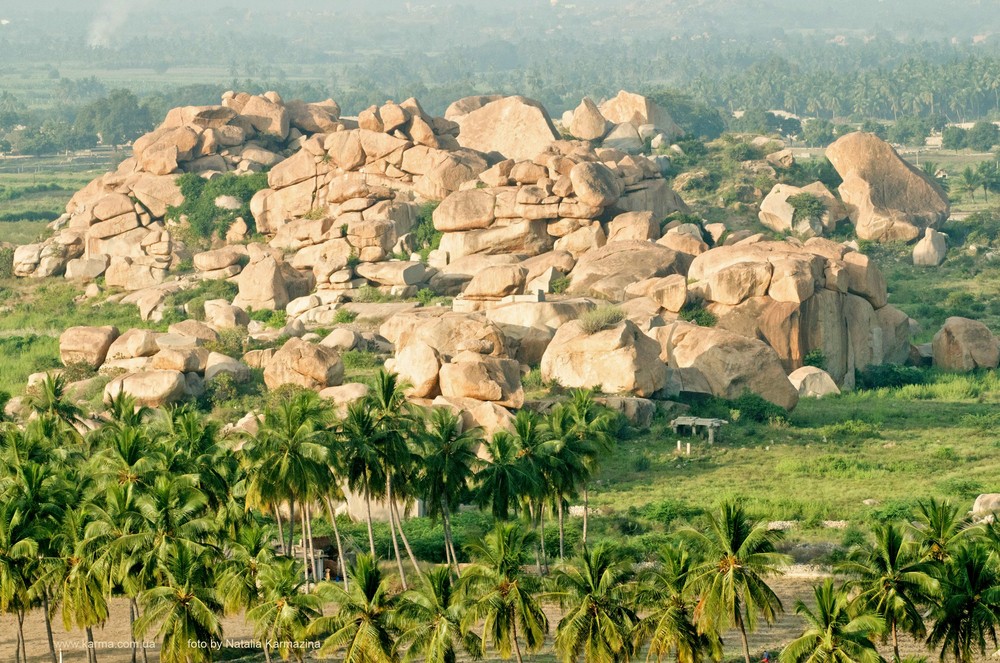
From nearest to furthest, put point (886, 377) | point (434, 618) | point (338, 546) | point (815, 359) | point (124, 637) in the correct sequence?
point (434, 618)
point (124, 637)
point (338, 546)
point (815, 359)
point (886, 377)

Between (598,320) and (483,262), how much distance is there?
19632mm

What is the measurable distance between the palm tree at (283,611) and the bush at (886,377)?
4817 cm

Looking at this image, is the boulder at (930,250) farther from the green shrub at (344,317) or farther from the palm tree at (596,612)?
the palm tree at (596,612)

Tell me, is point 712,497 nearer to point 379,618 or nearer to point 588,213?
point 379,618

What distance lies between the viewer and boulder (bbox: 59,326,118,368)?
8694cm

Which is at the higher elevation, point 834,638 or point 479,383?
point 834,638

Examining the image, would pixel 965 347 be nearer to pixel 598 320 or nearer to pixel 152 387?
Answer: pixel 598 320

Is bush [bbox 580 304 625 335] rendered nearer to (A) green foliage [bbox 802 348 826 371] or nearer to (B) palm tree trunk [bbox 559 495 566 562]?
(A) green foliage [bbox 802 348 826 371]

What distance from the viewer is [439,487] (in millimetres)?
56250

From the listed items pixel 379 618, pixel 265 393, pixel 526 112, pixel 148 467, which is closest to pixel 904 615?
pixel 379 618

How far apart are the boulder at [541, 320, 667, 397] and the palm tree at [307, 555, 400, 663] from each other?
35087 mm

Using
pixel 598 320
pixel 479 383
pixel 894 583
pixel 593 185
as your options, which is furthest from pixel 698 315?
pixel 894 583

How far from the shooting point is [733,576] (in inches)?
1742

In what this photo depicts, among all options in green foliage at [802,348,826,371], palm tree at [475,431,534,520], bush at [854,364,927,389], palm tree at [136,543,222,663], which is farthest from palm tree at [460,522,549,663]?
bush at [854,364,927,389]
